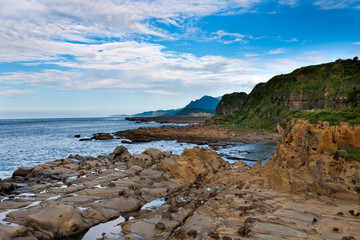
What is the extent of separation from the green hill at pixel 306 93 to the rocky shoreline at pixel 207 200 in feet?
147

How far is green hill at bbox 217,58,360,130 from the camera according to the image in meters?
75.3

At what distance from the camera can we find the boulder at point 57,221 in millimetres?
13648

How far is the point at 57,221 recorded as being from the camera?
1393 cm

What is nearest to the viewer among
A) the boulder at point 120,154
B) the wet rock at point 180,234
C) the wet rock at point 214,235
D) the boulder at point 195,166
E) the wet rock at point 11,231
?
the wet rock at point 11,231

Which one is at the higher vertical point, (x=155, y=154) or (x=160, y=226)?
(x=155, y=154)

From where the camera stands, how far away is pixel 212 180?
2505cm

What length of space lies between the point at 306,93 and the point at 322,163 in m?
80.6

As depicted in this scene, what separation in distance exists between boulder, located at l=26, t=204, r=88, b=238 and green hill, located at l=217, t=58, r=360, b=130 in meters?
57.9

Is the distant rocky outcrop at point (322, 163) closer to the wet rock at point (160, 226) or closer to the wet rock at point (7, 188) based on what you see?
the wet rock at point (160, 226)

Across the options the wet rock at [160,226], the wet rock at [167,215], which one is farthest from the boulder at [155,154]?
the wet rock at [160,226]

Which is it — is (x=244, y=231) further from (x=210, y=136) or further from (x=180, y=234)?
(x=210, y=136)

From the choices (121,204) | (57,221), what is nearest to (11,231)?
(57,221)

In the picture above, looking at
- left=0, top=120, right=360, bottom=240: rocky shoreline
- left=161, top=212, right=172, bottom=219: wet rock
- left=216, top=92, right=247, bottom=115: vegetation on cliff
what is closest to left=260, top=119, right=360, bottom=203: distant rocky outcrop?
left=0, top=120, right=360, bottom=240: rocky shoreline

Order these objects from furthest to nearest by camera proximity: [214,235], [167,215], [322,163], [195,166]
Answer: [195,166] < [322,163] < [167,215] < [214,235]
